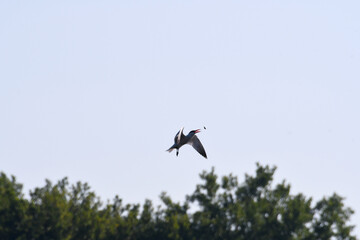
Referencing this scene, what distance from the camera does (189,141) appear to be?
58969mm

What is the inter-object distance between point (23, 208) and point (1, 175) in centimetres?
317

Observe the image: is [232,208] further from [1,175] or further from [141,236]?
[1,175]

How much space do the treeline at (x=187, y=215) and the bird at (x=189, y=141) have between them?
6.68ft

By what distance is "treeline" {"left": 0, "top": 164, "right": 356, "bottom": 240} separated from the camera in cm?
5862

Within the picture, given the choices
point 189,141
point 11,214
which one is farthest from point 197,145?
point 11,214

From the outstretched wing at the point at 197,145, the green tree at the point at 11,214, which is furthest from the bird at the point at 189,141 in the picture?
the green tree at the point at 11,214

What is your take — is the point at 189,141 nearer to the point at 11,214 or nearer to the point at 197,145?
the point at 197,145

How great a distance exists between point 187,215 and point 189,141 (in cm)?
464

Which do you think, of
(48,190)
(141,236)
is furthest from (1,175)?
(141,236)

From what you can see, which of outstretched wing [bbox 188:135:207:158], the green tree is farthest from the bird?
the green tree

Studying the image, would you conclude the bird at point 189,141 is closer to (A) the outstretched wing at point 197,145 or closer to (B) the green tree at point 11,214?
(A) the outstretched wing at point 197,145

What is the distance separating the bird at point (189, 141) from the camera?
183 ft

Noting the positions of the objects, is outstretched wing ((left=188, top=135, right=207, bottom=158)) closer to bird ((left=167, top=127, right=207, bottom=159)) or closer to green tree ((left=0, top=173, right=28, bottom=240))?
bird ((left=167, top=127, right=207, bottom=159))

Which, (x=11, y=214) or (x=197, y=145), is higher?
(x=197, y=145)
